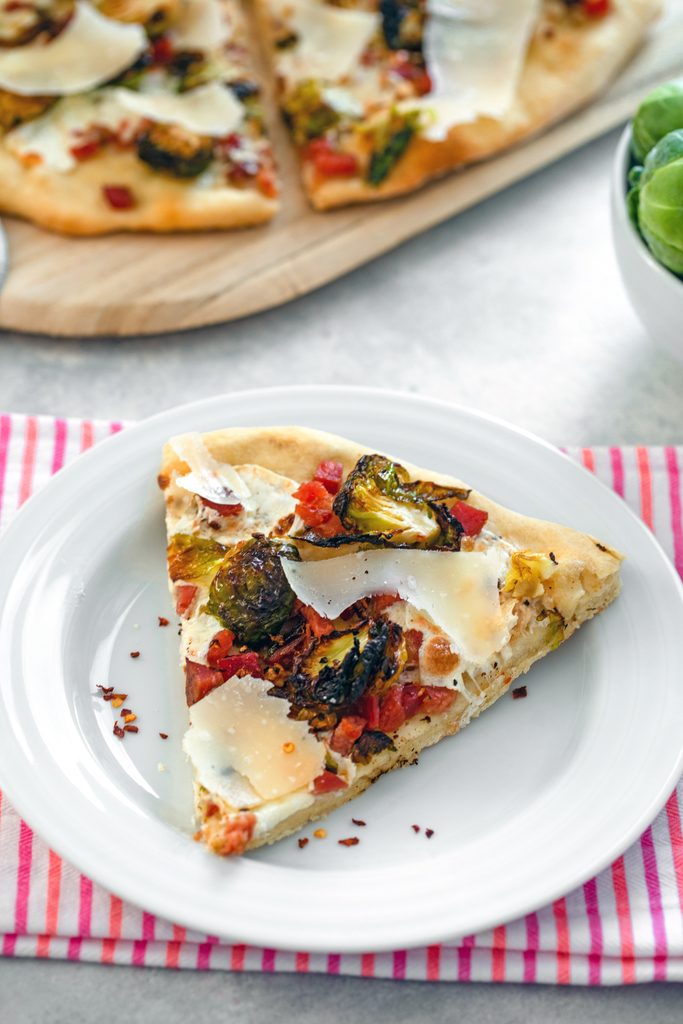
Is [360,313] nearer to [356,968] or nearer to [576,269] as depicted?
[576,269]

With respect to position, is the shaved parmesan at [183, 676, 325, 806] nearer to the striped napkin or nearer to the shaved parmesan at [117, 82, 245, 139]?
the striped napkin

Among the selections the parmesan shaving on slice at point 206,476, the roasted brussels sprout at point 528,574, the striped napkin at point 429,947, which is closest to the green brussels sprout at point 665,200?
the roasted brussels sprout at point 528,574

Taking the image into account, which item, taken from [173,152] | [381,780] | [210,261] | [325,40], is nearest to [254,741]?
[381,780]

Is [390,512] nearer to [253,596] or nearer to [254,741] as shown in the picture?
[253,596]

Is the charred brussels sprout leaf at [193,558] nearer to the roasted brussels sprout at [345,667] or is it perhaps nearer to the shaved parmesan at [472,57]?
the roasted brussels sprout at [345,667]

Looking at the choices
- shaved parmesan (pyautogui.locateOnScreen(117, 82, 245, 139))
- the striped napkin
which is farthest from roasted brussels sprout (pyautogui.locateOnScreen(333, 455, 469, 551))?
shaved parmesan (pyautogui.locateOnScreen(117, 82, 245, 139))
